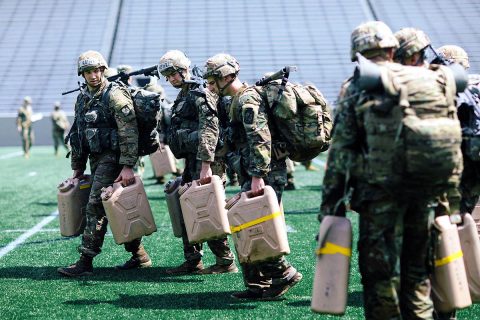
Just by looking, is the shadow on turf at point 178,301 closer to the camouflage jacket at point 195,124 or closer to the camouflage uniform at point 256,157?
the camouflage uniform at point 256,157

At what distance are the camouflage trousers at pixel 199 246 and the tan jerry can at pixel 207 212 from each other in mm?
613

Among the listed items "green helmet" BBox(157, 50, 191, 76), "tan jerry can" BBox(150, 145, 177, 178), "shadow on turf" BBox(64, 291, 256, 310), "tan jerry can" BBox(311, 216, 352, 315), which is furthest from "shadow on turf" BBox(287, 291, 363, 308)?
"tan jerry can" BBox(150, 145, 177, 178)

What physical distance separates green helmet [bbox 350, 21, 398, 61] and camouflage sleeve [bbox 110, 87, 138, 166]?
3.29 m

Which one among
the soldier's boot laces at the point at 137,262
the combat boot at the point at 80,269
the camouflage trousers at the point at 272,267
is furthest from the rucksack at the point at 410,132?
the soldier's boot laces at the point at 137,262

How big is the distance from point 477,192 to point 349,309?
1.24 m

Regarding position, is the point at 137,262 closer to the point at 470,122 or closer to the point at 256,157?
the point at 256,157

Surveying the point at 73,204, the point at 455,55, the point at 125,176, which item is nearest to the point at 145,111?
the point at 125,176

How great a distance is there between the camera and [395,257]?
14.7 ft

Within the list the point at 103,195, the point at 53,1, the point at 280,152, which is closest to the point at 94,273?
the point at 103,195

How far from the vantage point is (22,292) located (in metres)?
6.95

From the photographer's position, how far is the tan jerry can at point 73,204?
7.92 meters

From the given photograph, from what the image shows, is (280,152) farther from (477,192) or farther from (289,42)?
(289,42)

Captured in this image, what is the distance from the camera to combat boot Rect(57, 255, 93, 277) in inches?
300

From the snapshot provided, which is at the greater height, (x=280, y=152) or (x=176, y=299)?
(x=280, y=152)
